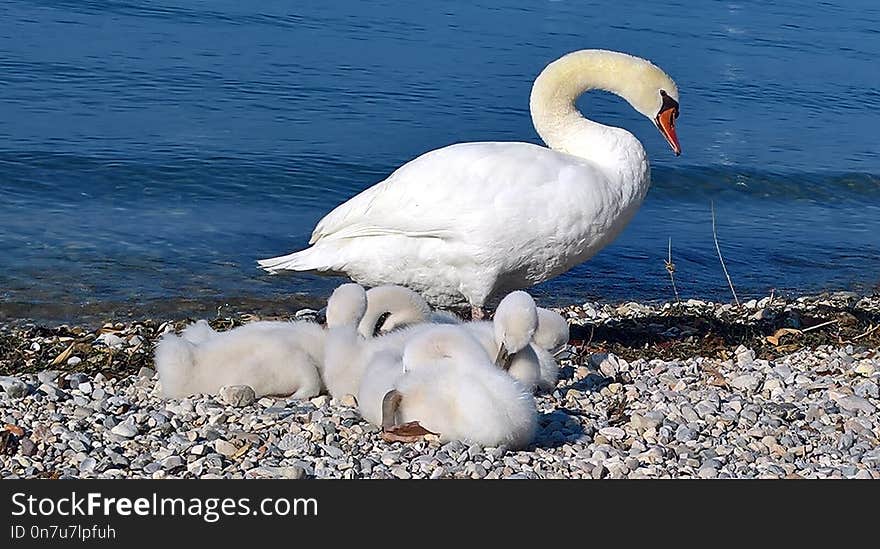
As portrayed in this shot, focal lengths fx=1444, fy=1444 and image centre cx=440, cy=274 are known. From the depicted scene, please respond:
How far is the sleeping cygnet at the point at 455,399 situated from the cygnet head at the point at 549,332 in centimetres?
87

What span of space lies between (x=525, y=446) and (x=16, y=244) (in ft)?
21.7

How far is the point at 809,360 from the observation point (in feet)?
24.7

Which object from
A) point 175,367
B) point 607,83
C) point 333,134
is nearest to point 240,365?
point 175,367

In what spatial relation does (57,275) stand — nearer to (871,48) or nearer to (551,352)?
(551,352)

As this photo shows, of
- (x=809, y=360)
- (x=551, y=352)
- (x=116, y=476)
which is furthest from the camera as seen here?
(x=809, y=360)

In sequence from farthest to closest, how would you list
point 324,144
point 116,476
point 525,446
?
point 324,144
point 525,446
point 116,476

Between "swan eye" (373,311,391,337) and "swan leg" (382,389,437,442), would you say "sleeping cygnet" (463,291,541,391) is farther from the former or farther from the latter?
"swan eye" (373,311,391,337)

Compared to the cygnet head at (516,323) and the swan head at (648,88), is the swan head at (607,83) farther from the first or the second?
the cygnet head at (516,323)

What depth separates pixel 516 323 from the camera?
619 cm

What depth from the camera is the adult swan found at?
7398 mm

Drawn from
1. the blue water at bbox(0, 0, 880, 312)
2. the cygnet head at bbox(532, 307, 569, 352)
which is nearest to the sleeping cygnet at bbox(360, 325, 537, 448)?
the cygnet head at bbox(532, 307, 569, 352)

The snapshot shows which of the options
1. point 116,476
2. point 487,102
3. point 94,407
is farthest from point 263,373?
point 487,102

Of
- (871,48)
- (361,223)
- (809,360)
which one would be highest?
(361,223)

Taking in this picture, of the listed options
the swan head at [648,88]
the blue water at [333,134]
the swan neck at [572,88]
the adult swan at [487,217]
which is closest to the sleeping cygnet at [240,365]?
the adult swan at [487,217]
